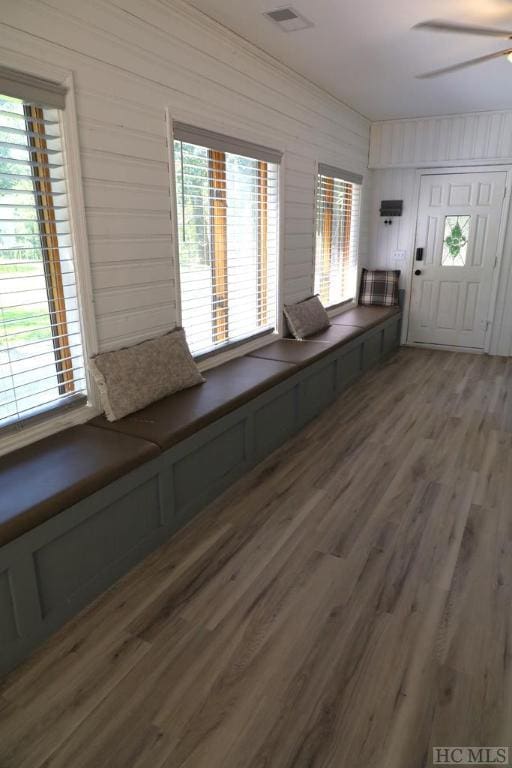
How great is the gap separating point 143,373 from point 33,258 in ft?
2.50

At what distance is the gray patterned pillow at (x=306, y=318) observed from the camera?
4266 millimetres

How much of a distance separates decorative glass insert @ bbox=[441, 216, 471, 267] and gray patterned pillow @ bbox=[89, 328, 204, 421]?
13.7 ft

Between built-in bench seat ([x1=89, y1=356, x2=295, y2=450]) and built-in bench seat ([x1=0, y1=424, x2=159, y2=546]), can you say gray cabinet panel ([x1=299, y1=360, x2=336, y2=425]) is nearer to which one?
built-in bench seat ([x1=89, y1=356, x2=295, y2=450])

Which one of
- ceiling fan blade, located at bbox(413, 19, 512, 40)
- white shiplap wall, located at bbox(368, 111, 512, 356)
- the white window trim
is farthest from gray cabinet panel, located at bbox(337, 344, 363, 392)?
ceiling fan blade, located at bbox(413, 19, 512, 40)

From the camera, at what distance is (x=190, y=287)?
121 inches

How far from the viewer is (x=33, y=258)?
6.90 ft

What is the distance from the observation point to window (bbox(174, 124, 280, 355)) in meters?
2.96

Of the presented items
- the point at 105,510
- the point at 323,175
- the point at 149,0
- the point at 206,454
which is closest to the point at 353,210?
the point at 323,175

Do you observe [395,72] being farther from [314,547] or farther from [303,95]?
[314,547]

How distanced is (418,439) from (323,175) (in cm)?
268

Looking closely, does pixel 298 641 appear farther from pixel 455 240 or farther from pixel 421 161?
pixel 421 161

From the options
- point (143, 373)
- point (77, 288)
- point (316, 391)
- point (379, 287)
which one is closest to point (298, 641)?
point (143, 373)

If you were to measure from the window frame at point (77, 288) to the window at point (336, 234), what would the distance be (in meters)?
2.87

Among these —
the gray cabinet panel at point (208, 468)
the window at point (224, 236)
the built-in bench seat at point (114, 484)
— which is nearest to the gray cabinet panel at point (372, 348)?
the window at point (224, 236)
